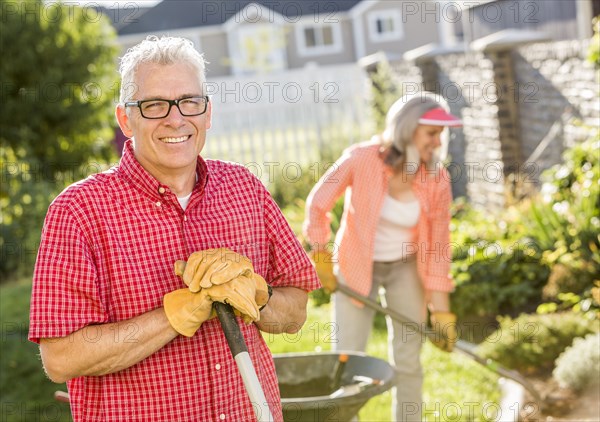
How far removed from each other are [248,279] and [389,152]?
2.41 meters

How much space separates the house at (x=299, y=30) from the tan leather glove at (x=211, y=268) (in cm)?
3355

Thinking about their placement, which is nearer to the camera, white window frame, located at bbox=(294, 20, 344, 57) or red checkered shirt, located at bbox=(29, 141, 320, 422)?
red checkered shirt, located at bbox=(29, 141, 320, 422)

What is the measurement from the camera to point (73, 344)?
2.34 meters

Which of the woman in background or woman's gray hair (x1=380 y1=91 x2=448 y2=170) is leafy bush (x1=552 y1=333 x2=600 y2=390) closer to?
the woman in background

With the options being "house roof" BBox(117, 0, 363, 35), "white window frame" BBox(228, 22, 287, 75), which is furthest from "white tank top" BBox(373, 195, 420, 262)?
"house roof" BBox(117, 0, 363, 35)

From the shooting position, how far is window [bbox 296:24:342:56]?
3694cm

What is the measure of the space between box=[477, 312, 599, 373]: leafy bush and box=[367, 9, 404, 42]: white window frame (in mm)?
31889

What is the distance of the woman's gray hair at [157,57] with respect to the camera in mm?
2512

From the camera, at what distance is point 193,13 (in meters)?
37.1

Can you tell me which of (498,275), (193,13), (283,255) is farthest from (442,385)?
(193,13)

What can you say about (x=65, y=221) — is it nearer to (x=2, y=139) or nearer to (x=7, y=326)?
(x=7, y=326)

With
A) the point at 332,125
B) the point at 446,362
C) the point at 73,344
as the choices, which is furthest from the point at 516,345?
the point at 332,125

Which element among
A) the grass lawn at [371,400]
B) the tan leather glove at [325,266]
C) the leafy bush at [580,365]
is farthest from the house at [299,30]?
the tan leather glove at [325,266]

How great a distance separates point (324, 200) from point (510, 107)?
17.2ft
